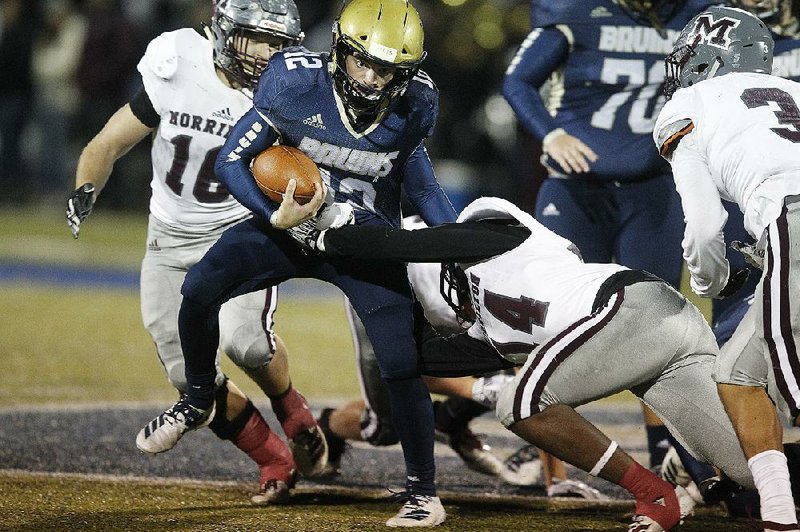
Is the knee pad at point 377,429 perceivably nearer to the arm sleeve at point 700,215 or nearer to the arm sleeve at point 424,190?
the arm sleeve at point 424,190

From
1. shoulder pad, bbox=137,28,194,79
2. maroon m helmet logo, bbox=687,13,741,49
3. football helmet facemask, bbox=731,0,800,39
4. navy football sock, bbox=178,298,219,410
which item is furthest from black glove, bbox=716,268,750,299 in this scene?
shoulder pad, bbox=137,28,194,79

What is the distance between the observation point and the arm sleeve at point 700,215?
366 cm

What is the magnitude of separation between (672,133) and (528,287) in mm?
622

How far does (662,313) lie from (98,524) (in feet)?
5.97

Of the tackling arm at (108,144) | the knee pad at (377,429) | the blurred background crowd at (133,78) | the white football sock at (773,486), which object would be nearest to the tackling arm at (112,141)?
the tackling arm at (108,144)

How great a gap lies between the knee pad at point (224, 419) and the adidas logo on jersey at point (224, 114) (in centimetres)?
99

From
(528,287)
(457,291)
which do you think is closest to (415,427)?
(457,291)

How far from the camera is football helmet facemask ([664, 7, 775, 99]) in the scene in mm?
3908

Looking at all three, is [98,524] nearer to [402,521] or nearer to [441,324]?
[402,521]

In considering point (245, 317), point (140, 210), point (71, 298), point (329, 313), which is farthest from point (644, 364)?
point (140, 210)

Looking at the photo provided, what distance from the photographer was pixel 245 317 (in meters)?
4.71

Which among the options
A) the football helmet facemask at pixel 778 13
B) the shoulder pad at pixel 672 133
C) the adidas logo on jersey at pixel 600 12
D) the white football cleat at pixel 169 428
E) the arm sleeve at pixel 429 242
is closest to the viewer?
the shoulder pad at pixel 672 133

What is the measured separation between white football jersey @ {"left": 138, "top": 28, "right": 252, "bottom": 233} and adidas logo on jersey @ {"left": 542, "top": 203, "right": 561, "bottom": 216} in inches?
46.9

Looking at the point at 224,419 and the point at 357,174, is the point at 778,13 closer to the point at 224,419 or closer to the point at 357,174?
the point at 357,174
